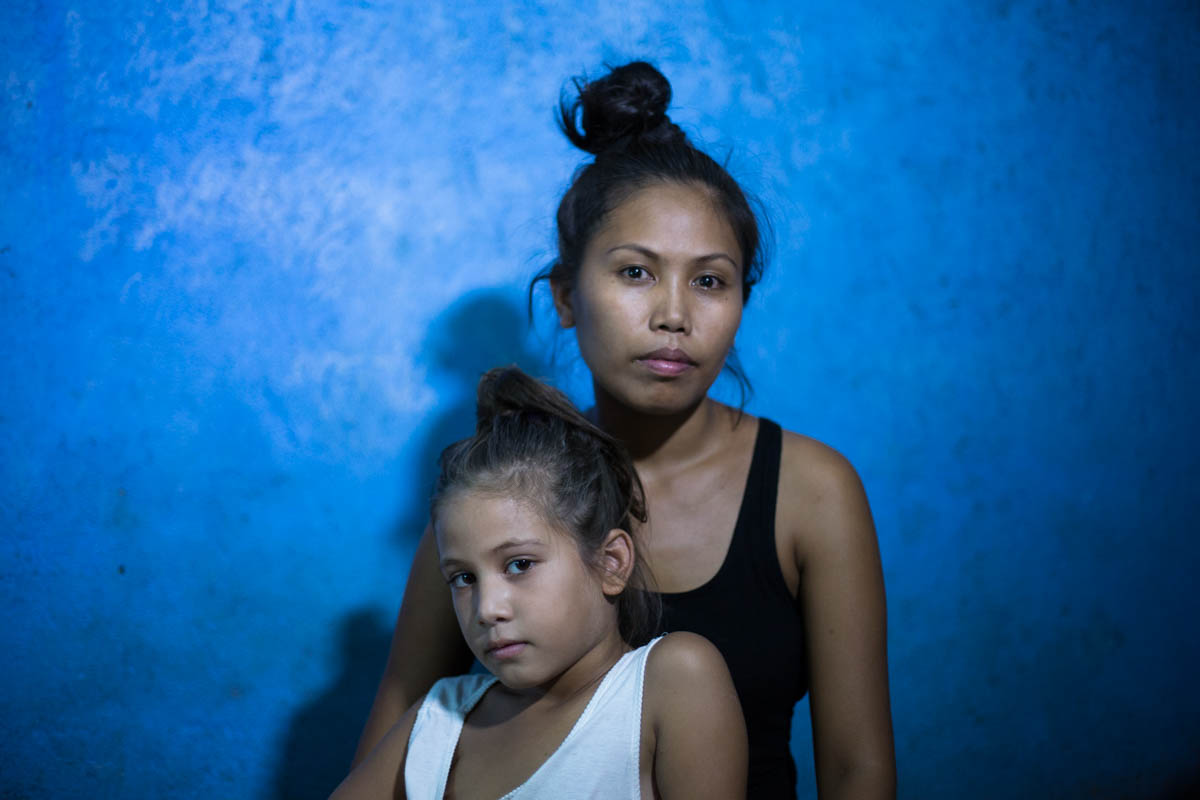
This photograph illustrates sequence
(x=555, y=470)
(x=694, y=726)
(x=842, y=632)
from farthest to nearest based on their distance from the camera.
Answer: (x=842, y=632), (x=555, y=470), (x=694, y=726)

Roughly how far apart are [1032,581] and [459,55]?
1.50 metres

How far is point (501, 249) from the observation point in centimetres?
161

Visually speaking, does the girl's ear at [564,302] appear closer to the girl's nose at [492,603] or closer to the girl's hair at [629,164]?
the girl's hair at [629,164]

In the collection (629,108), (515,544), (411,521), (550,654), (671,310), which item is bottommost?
(550,654)

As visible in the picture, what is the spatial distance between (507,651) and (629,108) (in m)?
0.70

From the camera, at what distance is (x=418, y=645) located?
1.18m

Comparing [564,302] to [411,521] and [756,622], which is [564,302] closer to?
[756,622]

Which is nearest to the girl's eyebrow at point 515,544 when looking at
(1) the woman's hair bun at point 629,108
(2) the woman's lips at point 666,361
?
(2) the woman's lips at point 666,361

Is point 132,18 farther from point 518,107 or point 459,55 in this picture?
point 518,107

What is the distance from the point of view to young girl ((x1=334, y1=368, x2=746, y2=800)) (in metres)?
0.88

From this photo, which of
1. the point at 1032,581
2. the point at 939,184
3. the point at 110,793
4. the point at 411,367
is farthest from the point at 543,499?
the point at 1032,581

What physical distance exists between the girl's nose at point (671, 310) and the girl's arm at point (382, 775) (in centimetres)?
52

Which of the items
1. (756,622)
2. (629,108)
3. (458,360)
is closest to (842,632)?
(756,622)

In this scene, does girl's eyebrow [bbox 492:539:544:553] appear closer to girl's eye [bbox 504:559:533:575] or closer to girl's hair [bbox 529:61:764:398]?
girl's eye [bbox 504:559:533:575]
